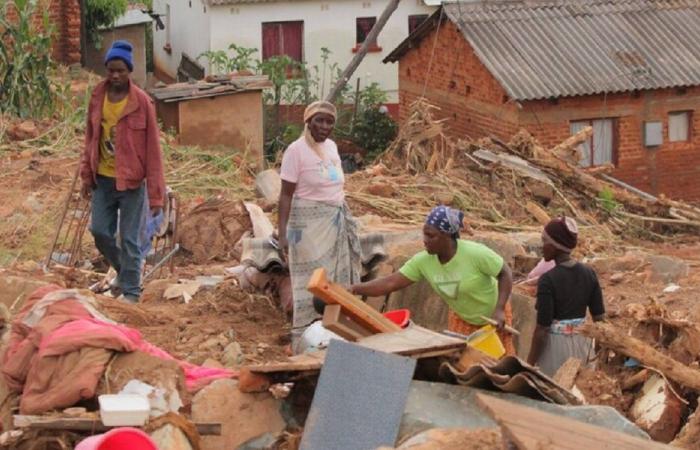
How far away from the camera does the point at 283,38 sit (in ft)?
111

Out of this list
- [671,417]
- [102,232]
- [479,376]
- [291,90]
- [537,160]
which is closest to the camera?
[479,376]

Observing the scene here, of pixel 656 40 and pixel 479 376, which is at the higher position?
pixel 656 40

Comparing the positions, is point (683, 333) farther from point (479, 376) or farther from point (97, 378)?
point (97, 378)

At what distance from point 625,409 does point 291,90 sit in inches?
942

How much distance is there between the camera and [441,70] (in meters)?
26.3

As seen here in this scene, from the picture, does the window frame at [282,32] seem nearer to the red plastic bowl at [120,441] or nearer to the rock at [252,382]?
the rock at [252,382]

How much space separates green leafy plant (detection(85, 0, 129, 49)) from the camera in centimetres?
2805

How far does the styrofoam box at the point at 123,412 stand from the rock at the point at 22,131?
37.9 feet

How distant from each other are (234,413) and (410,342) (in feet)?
2.71

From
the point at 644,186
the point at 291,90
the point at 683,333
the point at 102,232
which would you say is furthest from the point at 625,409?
the point at 291,90

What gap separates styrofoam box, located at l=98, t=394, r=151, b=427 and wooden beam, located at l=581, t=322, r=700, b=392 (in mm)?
2416

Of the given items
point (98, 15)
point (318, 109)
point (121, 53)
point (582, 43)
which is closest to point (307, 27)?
point (98, 15)

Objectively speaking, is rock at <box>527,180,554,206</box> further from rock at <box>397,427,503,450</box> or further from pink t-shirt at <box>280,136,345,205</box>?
rock at <box>397,427,503,450</box>

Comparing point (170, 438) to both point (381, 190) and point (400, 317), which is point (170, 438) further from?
point (381, 190)
